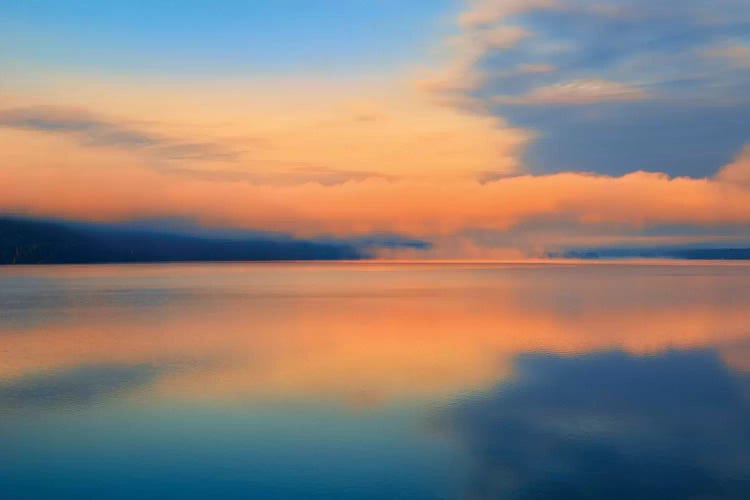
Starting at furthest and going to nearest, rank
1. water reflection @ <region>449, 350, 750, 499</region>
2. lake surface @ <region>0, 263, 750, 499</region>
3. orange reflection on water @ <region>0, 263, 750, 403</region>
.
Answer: orange reflection on water @ <region>0, 263, 750, 403</region>
lake surface @ <region>0, 263, 750, 499</region>
water reflection @ <region>449, 350, 750, 499</region>

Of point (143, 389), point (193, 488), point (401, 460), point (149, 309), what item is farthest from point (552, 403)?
point (149, 309)

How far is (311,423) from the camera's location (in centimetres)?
1988

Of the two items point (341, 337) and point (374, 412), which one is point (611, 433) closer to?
point (374, 412)

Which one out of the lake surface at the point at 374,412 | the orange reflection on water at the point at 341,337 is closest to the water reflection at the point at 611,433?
the lake surface at the point at 374,412

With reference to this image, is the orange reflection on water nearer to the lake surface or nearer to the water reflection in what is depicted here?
the lake surface

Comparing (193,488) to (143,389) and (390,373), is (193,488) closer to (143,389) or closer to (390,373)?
(143,389)

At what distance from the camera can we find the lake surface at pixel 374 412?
15086mm

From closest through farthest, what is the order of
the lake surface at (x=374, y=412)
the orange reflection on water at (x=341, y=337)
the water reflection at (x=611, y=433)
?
the water reflection at (x=611, y=433), the lake surface at (x=374, y=412), the orange reflection on water at (x=341, y=337)

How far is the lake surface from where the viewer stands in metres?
15.1

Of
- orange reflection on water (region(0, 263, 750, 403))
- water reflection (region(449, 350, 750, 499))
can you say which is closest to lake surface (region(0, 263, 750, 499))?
→ water reflection (region(449, 350, 750, 499))

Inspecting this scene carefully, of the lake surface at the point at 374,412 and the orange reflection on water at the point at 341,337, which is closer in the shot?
the lake surface at the point at 374,412

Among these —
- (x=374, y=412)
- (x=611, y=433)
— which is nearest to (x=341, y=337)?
(x=374, y=412)

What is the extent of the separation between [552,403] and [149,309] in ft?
148

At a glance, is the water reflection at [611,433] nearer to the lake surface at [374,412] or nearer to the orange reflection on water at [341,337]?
the lake surface at [374,412]
